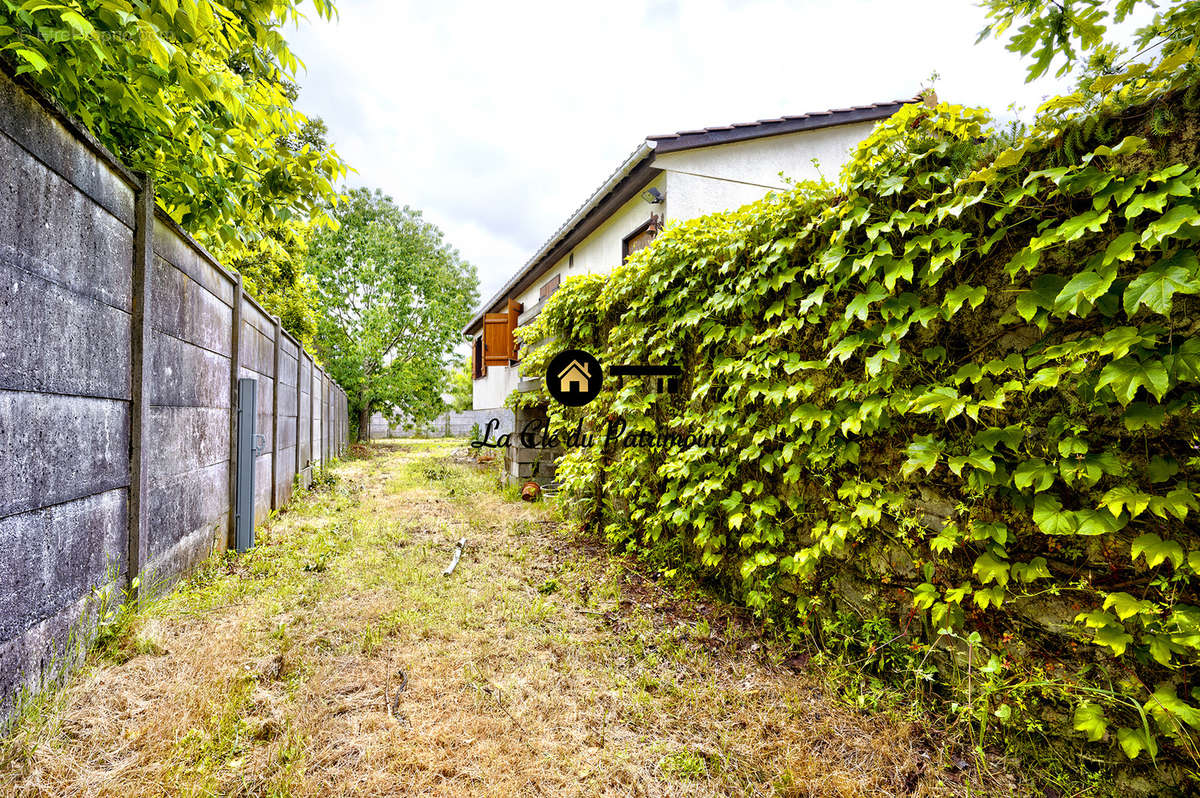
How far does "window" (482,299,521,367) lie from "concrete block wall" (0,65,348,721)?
30.5 feet

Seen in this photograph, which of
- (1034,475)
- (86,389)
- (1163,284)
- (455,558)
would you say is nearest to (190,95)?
(86,389)

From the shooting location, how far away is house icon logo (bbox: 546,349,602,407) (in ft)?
16.8

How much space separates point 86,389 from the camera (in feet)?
6.60

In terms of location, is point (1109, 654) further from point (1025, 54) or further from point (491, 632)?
point (491, 632)

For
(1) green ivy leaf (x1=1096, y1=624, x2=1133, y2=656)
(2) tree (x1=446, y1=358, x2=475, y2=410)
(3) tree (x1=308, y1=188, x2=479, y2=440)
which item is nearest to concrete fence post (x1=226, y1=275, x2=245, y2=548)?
(1) green ivy leaf (x1=1096, y1=624, x2=1133, y2=656)

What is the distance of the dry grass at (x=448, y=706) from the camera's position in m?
1.65

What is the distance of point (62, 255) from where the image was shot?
186 cm

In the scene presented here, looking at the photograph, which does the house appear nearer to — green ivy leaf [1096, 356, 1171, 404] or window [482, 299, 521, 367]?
window [482, 299, 521, 367]

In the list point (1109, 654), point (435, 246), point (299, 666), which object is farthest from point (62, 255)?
point (435, 246)

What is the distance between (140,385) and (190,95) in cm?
140

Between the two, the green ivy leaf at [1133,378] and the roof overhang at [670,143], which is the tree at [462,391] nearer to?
the roof overhang at [670,143]

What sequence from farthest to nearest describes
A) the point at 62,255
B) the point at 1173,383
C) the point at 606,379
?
1. the point at 606,379
2. the point at 62,255
3. the point at 1173,383

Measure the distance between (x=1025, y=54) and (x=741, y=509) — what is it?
2.49m

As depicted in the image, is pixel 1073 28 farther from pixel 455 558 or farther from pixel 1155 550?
pixel 455 558
